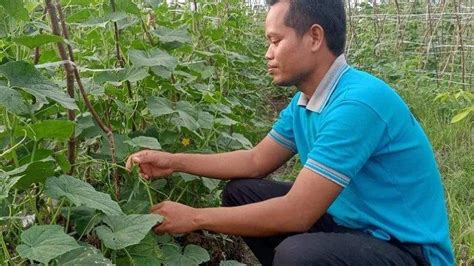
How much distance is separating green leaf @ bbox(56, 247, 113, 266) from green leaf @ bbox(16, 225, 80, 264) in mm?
130

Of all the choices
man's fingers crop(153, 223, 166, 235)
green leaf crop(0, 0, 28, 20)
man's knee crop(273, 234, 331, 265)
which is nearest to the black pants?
man's knee crop(273, 234, 331, 265)

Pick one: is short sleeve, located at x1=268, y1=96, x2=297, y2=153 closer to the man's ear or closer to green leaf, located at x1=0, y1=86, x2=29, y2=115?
the man's ear

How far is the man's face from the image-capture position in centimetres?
205

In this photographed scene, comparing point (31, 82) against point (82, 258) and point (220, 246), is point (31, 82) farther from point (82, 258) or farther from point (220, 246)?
point (220, 246)

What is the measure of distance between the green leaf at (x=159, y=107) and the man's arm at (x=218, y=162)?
4.7 inches

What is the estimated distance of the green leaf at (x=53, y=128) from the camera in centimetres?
160

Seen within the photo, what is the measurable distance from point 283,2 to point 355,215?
2.04 feet

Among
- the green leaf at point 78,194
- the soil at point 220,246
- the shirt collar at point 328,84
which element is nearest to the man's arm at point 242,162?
the soil at point 220,246

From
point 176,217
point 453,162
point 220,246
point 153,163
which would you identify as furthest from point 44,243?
point 453,162

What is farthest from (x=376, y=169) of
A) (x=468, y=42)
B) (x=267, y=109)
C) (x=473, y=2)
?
(x=473, y=2)

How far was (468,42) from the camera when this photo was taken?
553cm

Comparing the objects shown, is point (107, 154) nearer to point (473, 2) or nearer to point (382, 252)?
point (382, 252)

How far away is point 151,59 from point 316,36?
465 mm

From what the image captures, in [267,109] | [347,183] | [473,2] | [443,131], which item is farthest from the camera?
[473,2]
